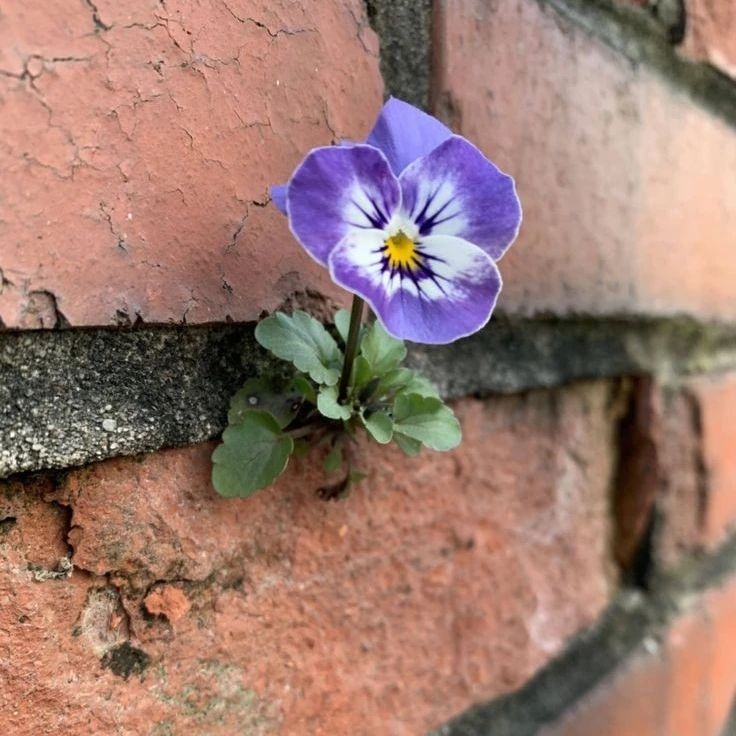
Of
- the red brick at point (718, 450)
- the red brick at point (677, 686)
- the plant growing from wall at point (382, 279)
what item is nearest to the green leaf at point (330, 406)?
the plant growing from wall at point (382, 279)

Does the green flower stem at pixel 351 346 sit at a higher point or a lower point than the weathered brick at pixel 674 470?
higher

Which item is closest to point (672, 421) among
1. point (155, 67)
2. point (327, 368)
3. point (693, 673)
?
point (693, 673)

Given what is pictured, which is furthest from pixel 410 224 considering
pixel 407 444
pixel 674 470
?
pixel 674 470

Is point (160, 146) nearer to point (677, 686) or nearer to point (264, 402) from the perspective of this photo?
point (264, 402)

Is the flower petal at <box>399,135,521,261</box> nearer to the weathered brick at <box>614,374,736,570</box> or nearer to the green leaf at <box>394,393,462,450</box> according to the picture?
the green leaf at <box>394,393,462,450</box>

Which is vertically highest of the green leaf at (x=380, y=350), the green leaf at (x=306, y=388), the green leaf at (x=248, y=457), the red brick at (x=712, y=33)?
the red brick at (x=712, y=33)

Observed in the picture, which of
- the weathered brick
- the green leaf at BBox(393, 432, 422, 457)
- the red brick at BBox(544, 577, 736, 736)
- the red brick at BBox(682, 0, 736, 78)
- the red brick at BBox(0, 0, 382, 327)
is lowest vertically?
the red brick at BBox(544, 577, 736, 736)

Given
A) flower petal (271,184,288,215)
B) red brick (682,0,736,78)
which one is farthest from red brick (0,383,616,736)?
red brick (682,0,736,78)

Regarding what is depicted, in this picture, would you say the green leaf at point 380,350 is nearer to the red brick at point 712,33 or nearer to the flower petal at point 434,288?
the flower petal at point 434,288

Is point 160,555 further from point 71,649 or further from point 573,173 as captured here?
point 573,173
